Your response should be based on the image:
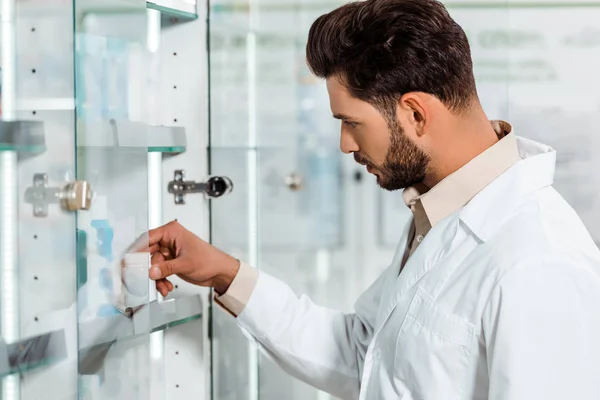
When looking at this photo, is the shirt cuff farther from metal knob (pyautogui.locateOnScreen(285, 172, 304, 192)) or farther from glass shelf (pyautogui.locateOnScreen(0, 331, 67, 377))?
glass shelf (pyautogui.locateOnScreen(0, 331, 67, 377))

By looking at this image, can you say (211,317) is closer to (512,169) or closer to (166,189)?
(166,189)

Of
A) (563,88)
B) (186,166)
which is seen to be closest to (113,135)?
(186,166)

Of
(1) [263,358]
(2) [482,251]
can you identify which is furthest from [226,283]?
(2) [482,251]

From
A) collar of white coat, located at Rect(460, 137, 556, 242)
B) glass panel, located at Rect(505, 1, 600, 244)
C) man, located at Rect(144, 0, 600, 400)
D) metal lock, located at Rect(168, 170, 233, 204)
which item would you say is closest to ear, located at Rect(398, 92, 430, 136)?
man, located at Rect(144, 0, 600, 400)

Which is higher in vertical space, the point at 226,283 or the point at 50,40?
the point at 50,40

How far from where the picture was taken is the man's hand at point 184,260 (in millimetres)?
1068

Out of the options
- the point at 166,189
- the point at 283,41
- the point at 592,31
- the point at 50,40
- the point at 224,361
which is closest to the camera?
the point at 50,40

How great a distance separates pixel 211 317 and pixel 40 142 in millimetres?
647

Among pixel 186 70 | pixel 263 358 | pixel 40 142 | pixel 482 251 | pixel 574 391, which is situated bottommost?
pixel 263 358

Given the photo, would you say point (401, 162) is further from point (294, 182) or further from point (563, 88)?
point (563, 88)

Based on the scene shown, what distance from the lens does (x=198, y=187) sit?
3.92 ft

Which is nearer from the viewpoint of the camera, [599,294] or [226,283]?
[599,294]

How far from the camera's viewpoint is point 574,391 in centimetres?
84

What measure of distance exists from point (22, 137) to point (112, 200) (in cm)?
→ 14
